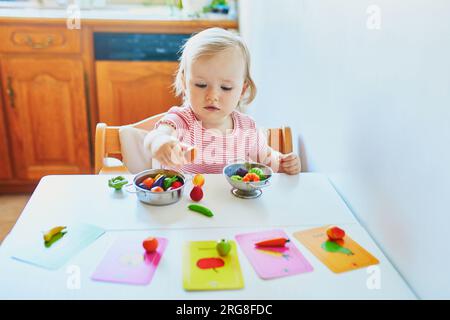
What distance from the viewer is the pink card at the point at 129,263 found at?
0.58 metres

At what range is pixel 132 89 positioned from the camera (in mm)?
2090

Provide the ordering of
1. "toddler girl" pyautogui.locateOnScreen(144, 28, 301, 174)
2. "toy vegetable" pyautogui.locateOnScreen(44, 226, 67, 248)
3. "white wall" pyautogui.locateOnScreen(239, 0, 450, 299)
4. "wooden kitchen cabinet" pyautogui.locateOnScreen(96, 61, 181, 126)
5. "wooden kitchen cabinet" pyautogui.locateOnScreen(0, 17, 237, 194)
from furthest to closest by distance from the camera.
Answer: "wooden kitchen cabinet" pyautogui.locateOnScreen(96, 61, 181, 126), "wooden kitchen cabinet" pyautogui.locateOnScreen(0, 17, 237, 194), "toddler girl" pyautogui.locateOnScreen(144, 28, 301, 174), "toy vegetable" pyautogui.locateOnScreen(44, 226, 67, 248), "white wall" pyautogui.locateOnScreen(239, 0, 450, 299)

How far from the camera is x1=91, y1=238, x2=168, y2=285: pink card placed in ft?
1.90

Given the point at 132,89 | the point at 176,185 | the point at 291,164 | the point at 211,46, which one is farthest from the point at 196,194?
the point at 132,89

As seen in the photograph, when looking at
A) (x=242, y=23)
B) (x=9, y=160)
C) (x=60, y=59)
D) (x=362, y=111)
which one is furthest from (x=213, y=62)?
(x=9, y=160)

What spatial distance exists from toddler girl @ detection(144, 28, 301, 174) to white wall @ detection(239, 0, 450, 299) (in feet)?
0.46

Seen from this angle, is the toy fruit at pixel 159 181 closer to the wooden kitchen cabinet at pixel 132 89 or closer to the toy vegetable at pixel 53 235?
the toy vegetable at pixel 53 235

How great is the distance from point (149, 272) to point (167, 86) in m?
1.62

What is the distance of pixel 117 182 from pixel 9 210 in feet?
4.64

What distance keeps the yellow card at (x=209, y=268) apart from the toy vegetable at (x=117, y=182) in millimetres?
255
